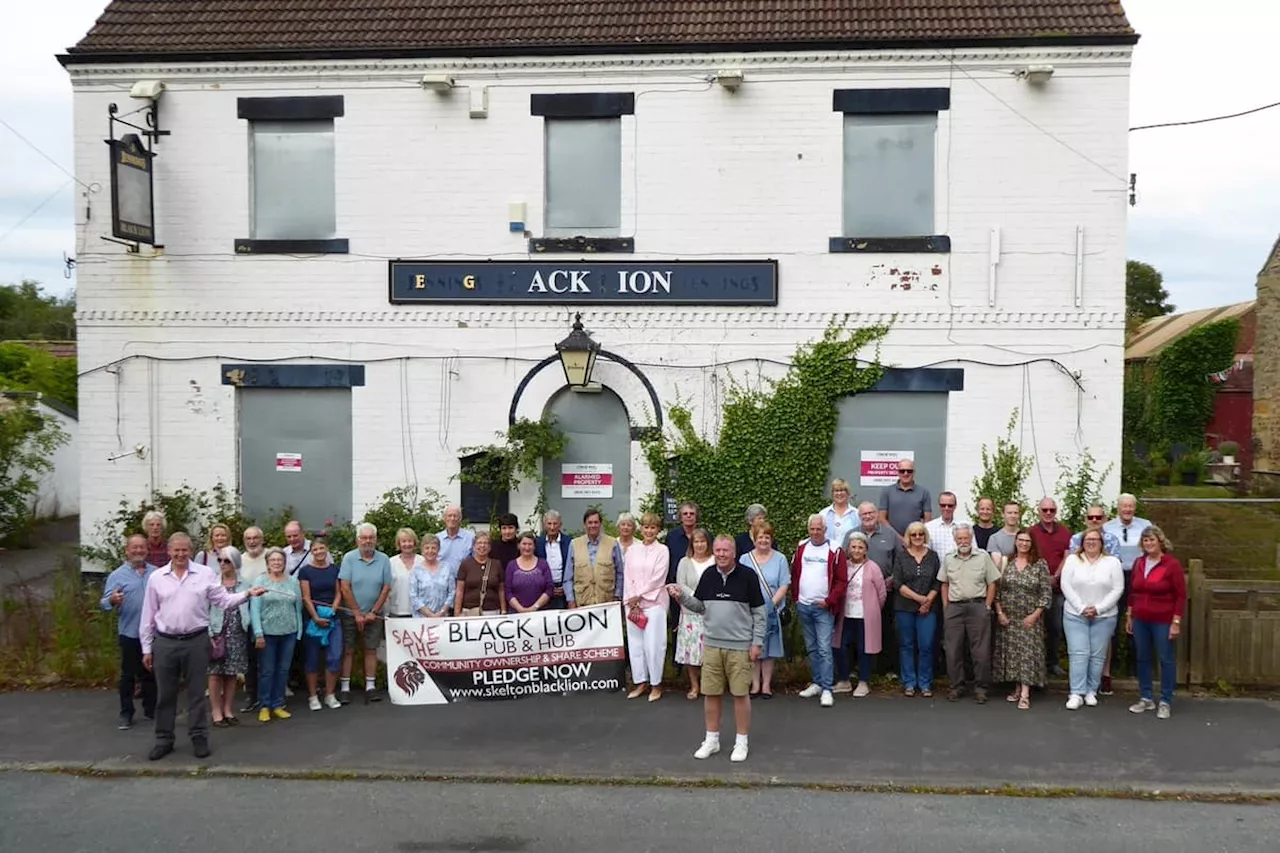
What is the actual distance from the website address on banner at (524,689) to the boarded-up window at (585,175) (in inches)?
234

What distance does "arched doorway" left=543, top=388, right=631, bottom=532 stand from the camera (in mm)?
13766

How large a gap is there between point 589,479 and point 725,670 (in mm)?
5667

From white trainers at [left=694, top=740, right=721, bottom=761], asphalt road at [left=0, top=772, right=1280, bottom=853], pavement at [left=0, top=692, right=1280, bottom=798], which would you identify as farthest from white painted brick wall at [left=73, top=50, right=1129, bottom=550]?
asphalt road at [left=0, top=772, right=1280, bottom=853]

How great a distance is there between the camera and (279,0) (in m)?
14.5

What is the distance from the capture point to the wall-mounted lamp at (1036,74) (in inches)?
499

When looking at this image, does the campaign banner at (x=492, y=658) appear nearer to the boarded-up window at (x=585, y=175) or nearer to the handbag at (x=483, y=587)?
the handbag at (x=483, y=587)

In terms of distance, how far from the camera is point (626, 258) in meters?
13.5

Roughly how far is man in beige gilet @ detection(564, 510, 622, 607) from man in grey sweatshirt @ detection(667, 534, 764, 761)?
2002 millimetres

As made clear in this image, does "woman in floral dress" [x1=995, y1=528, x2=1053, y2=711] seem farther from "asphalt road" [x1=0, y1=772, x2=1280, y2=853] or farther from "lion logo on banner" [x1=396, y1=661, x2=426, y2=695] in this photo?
"lion logo on banner" [x1=396, y1=661, x2=426, y2=695]

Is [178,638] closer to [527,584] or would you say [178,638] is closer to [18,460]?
[527,584]

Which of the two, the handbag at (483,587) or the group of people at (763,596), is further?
the handbag at (483,587)

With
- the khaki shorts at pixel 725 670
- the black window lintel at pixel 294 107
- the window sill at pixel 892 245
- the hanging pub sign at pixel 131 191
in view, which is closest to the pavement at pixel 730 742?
the khaki shorts at pixel 725 670

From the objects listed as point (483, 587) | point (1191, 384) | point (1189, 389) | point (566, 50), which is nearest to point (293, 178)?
point (566, 50)

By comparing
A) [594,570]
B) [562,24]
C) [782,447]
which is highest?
[562,24]
